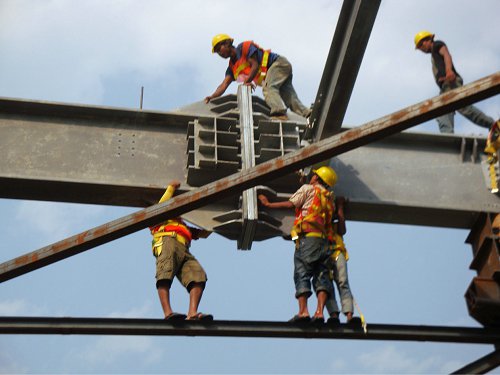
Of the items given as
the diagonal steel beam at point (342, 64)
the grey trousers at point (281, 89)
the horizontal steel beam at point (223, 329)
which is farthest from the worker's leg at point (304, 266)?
the grey trousers at point (281, 89)

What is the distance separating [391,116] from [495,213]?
11.9 feet

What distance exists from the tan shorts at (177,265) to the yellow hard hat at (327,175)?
5.07 ft

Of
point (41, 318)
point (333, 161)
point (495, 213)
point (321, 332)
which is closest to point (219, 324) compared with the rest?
point (321, 332)

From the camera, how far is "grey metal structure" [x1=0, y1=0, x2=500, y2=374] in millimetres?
10234

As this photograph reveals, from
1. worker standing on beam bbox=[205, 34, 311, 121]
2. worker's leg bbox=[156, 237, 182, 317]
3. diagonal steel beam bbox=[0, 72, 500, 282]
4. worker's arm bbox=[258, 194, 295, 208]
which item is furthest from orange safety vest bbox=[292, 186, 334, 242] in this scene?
diagonal steel beam bbox=[0, 72, 500, 282]

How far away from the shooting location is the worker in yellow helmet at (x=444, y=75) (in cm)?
1361

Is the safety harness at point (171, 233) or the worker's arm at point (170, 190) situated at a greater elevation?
the worker's arm at point (170, 190)

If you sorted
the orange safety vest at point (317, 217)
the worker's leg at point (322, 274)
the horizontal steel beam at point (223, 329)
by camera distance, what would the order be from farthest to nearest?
the orange safety vest at point (317, 217), the worker's leg at point (322, 274), the horizontal steel beam at point (223, 329)

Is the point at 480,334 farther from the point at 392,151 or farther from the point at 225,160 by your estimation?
the point at 225,160

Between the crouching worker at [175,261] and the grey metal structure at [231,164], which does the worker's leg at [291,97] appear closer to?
the grey metal structure at [231,164]

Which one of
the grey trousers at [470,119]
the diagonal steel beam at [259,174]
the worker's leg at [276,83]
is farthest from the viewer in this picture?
the grey trousers at [470,119]

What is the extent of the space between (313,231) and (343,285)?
629 mm

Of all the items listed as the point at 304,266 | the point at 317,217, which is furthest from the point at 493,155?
the point at 304,266

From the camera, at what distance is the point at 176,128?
38.1ft
